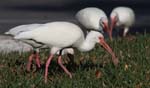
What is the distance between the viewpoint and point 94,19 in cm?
1204

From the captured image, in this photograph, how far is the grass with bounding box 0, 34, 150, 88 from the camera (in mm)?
8234

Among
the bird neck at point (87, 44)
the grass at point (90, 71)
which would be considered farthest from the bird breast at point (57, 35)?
the grass at point (90, 71)

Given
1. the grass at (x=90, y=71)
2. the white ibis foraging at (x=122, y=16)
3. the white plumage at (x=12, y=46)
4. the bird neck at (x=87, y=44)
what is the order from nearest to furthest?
the grass at (x=90, y=71), the bird neck at (x=87, y=44), the white plumage at (x=12, y=46), the white ibis foraging at (x=122, y=16)

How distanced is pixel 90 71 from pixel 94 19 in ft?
10.2

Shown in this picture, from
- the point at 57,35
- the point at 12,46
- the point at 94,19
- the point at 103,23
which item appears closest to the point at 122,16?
the point at 94,19

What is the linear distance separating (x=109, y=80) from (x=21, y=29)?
4.27 ft

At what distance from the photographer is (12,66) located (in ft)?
31.5

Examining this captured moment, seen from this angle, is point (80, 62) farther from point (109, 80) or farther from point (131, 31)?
point (131, 31)

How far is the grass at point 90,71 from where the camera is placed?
27.0 feet

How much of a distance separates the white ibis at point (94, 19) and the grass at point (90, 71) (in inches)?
22.4

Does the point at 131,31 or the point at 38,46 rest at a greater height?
the point at 38,46

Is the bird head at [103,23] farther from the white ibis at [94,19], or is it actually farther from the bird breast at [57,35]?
the bird breast at [57,35]

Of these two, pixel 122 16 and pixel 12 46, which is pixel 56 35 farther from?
pixel 122 16

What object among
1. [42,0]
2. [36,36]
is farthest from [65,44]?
[42,0]
